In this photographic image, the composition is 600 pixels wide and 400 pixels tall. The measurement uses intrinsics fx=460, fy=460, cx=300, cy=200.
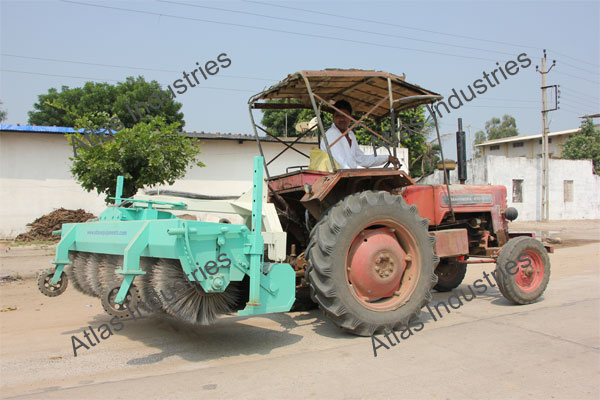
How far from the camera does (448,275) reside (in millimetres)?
Answer: 6809

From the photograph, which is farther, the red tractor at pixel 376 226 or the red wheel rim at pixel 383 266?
the red wheel rim at pixel 383 266

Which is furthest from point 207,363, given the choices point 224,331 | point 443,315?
point 443,315

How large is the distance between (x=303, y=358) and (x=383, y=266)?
1.24 metres

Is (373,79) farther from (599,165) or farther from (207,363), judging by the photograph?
(599,165)

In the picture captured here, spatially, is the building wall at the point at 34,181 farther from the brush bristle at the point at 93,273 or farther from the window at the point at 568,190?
the window at the point at 568,190

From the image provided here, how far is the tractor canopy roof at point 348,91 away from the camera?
4727 mm

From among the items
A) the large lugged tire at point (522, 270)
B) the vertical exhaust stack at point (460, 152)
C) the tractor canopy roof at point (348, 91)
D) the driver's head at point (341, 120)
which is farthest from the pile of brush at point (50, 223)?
the large lugged tire at point (522, 270)

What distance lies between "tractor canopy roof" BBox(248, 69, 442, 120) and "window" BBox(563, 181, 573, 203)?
857 inches

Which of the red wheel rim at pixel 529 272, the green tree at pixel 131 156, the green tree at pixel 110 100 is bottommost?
the red wheel rim at pixel 529 272

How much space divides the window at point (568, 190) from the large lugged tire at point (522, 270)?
68.6 feet

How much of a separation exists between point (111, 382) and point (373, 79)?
3.78 meters

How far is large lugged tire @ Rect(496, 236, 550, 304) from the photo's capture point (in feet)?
18.1

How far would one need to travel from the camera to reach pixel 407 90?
528 cm

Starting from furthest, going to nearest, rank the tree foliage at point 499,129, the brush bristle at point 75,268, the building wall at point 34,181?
1. the tree foliage at point 499,129
2. the building wall at point 34,181
3. the brush bristle at point 75,268
